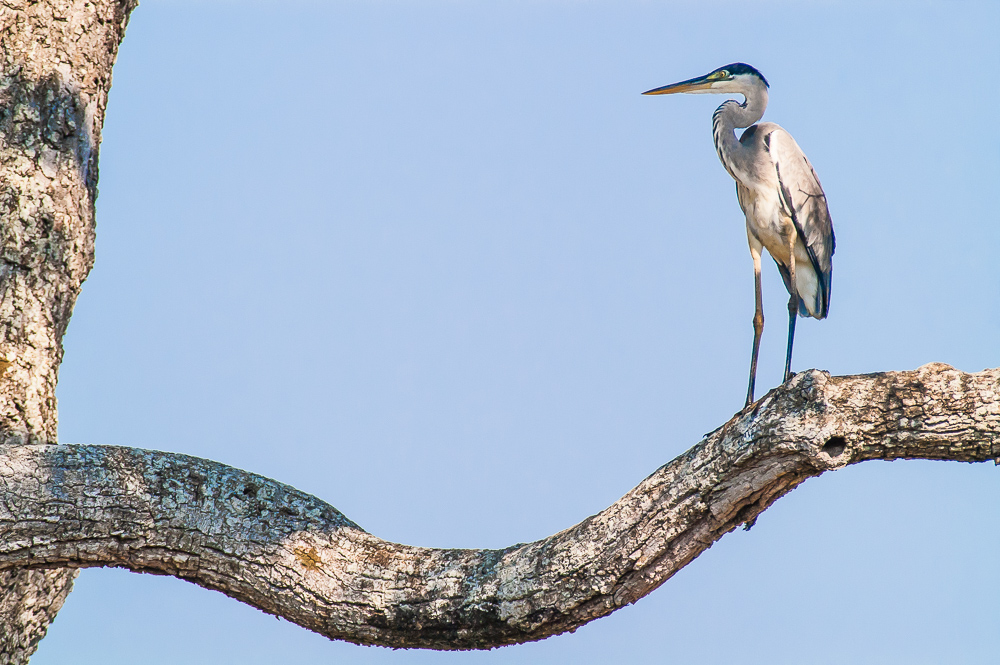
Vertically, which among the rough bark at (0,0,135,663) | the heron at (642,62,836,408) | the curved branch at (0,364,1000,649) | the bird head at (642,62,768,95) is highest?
the bird head at (642,62,768,95)

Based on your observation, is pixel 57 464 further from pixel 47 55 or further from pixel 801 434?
pixel 801 434

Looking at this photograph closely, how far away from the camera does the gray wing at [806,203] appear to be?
558 centimetres

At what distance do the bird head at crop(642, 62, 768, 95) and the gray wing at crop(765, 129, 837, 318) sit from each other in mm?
420

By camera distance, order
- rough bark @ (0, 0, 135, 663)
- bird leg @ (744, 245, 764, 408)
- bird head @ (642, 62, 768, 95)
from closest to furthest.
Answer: rough bark @ (0, 0, 135, 663)
bird leg @ (744, 245, 764, 408)
bird head @ (642, 62, 768, 95)

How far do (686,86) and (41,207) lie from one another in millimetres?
3916

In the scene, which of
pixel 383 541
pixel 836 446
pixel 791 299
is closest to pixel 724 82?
pixel 791 299

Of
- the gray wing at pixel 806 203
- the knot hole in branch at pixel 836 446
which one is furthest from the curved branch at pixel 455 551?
the gray wing at pixel 806 203

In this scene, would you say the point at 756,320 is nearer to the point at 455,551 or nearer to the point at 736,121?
the point at 736,121

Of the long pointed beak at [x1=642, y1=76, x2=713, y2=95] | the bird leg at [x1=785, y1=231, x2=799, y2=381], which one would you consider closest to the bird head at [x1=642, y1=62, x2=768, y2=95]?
the long pointed beak at [x1=642, y1=76, x2=713, y2=95]

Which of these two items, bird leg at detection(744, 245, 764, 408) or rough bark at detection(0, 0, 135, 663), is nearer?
rough bark at detection(0, 0, 135, 663)

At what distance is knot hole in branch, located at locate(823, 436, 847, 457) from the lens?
3.12 meters

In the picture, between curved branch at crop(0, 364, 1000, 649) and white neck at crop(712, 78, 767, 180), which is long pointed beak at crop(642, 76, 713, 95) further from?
curved branch at crop(0, 364, 1000, 649)

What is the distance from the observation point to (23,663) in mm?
4172

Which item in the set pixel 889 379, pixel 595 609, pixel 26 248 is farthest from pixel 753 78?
pixel 26 248
